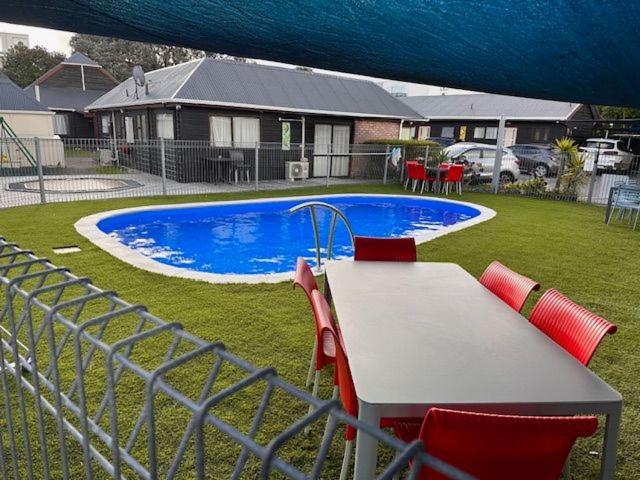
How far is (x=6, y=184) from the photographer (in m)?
14.0

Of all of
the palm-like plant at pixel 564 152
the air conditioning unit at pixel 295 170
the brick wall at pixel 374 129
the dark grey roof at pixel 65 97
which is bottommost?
the air conditioning unit at pixel 295 170

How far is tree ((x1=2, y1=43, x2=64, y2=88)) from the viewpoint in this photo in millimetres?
41969

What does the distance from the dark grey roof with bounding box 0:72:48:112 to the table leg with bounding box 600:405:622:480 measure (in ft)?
74.3

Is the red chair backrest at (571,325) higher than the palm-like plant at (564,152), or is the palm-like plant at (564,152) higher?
the palm-like plant at (564,152)

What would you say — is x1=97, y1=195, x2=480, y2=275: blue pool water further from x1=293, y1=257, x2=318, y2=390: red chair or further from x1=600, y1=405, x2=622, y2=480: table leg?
x1=600, y1=405, x2=622, y2=480: table leg

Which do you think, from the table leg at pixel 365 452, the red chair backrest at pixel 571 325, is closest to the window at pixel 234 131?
the red chair backrest at pixel 571 325

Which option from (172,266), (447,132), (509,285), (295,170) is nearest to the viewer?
(509,285)

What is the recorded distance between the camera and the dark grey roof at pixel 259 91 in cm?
1584

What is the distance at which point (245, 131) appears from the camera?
1673cm

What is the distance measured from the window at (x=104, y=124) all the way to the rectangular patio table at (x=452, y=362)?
23787mm

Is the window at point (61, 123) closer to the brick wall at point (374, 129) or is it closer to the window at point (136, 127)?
the window at point (136, 127)

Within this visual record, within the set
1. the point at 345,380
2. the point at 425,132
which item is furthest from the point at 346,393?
the point at 425,132

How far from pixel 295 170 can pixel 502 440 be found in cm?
1600

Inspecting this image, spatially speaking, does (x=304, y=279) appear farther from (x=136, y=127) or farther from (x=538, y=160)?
(x=538, y=160)
